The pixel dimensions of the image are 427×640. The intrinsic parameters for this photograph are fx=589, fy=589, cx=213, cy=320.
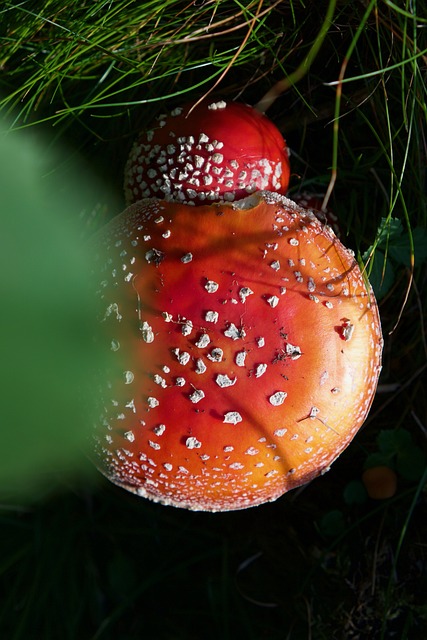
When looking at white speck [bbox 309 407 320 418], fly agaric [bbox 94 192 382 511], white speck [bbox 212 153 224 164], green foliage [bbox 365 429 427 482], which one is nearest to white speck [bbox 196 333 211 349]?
fly agaric [bbox 94 192 382 511]

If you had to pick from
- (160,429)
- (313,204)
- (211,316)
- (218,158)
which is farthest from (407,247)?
(160,429)

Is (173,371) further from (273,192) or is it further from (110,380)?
(273,192)

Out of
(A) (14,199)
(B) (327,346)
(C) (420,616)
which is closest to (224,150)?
(B) (327,346)

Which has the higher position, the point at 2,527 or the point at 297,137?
the point at 297,137

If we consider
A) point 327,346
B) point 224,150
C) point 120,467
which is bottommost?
point 120,467

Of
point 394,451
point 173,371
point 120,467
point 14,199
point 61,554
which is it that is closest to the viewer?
point 14,199

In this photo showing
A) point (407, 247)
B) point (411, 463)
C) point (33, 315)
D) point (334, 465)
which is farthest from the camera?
point (334, 465)

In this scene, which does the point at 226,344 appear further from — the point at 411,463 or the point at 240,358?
the point at 411,463

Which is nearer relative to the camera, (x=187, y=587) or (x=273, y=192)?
(x=273, y=192)
